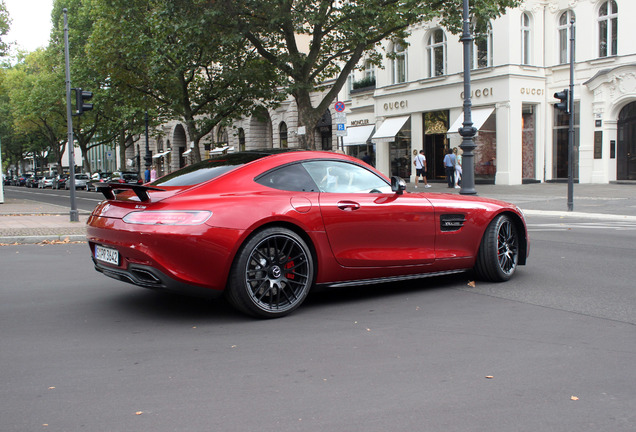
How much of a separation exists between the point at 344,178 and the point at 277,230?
1.03 metres

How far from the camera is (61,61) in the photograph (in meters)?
52.1

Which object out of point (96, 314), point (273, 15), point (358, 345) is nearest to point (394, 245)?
point (358, 345)

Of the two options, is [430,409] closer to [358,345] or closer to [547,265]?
[358,345]

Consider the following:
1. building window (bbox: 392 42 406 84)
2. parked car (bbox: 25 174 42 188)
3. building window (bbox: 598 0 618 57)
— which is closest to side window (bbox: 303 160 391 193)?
building window (bbox: 598 0 618 57)

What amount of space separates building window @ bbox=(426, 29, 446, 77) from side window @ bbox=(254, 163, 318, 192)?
2849cm

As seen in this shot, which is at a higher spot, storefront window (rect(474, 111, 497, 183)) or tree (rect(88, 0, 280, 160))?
tree (rect(88, 0, 280, 160))

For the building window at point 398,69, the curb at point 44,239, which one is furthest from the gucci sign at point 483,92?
the curb at point 44,239

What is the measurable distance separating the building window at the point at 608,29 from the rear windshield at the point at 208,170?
2584cm

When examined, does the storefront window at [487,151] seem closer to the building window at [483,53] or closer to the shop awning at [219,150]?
the building window at [483,53]

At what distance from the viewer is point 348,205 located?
5.45m

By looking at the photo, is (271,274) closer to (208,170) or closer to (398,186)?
(208,170)

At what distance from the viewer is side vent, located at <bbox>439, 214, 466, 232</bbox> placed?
20.0ft

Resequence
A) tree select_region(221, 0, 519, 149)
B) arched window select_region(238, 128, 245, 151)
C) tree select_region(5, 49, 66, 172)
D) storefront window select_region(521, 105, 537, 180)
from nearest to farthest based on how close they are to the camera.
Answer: tree select_region(221, 0, 519, 149)
storefront window select_region(521, 105, 537, 180)
arched window select_region(238, 128, 245, 151)
tree select_region(5, 49, 66, 172)

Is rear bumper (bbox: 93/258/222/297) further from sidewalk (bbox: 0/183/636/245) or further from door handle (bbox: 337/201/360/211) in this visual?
sidewalk (bbox: 0/183/636/245)
